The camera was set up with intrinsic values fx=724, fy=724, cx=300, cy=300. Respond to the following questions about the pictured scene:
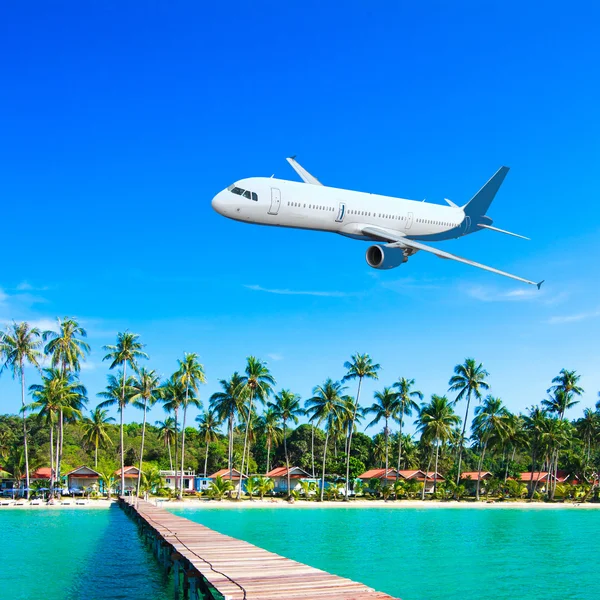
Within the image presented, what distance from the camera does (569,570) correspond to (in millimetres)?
36250

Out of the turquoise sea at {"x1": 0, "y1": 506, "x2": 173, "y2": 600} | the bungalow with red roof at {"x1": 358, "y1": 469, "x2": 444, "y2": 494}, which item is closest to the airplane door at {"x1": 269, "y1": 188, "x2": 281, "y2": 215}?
the turquoise sea at {"x1": 0, "y1": 506, "x2": 173, "y2": 600}

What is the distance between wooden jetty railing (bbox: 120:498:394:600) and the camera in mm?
16828

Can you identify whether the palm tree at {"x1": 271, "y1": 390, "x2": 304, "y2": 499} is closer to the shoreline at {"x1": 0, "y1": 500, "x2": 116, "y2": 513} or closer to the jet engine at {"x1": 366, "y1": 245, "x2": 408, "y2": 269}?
the shoreline at {"x1": 0, "y1": 500, "x2": 116, "y2": 513}

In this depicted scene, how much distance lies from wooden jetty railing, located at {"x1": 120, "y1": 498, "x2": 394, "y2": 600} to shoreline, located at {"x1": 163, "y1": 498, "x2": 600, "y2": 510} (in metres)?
40.3

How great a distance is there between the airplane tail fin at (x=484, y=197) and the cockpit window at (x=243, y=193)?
1288 cm

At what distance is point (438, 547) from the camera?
42656mm

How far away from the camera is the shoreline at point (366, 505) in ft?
229

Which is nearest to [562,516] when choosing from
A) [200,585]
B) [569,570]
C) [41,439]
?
[569,570]

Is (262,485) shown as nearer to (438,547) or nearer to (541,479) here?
(438,547)

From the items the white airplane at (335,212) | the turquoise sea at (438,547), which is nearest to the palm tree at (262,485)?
the turquoise sea at (438,547)

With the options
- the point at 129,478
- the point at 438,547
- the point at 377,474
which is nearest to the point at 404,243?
the point at 438,547

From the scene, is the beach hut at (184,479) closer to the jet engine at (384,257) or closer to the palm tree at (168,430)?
the palm tree at (168,430)

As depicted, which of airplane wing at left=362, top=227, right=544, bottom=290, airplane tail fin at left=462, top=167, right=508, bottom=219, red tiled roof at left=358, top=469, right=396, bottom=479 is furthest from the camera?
red tiled roof at left=358, top=469, right=396, bottom=479

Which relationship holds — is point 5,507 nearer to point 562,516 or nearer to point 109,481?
point 109,481
